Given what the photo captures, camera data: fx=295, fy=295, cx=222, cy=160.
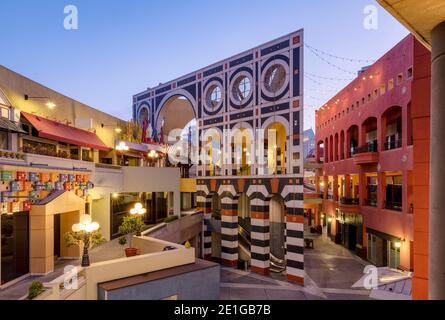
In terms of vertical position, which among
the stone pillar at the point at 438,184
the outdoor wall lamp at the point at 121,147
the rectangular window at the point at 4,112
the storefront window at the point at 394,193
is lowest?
the storefront window at the point at 394,193

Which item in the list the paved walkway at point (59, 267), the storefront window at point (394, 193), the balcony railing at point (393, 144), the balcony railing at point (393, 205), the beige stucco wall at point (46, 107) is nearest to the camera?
the paved walkway at point (59, 267)

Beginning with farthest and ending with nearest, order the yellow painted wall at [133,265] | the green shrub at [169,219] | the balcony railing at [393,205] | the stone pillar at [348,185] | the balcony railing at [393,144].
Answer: the stone pillar at [348,185] < the balcony railing at [393,144] < the balcony railing at [393,205] < the green shrub at [169,219] < the yellow painted wall at [133,265]

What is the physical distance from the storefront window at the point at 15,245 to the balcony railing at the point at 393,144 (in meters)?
23.8

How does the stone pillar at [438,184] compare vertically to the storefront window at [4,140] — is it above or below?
below

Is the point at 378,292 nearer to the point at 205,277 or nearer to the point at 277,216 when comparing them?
the point at 205,277

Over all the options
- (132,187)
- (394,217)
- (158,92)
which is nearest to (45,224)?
(132,187)

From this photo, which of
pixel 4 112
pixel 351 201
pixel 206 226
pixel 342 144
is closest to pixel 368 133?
pixel 342 144

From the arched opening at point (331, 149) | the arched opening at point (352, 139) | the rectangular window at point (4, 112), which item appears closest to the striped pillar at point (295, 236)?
the arched opening at point (352, 139)

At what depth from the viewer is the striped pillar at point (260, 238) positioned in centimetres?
2139

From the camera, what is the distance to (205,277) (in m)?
12.5

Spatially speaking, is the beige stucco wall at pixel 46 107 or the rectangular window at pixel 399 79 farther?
the rectangular window at pixel 399 79

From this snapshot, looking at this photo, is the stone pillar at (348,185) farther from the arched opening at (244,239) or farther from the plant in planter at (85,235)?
the plant in planter at (85,235)

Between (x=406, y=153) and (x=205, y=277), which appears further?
(x=406, y=153)

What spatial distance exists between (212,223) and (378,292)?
16022mm
